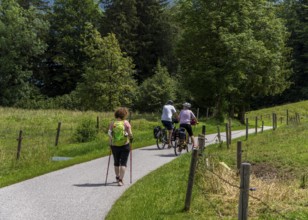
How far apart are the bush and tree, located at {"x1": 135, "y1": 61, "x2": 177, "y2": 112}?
968 inches

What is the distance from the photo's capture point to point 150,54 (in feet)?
220

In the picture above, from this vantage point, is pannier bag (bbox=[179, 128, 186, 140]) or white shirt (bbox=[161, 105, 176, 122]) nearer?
pannier bag (bbox=[179, 128, 186, 140])

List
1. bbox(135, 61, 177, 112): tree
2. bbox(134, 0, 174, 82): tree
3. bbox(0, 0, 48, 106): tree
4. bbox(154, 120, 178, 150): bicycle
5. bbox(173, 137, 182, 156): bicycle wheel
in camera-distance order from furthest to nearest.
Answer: bbox(134, 0, 174, 82): tree
bbox(0, 0, 48, 106): tree
bbox(135, 61, 177, 112): tree
bbox(154, 120, 178, 150): bicycle
bbox(173, 137, 182, 156): bicycle wheel

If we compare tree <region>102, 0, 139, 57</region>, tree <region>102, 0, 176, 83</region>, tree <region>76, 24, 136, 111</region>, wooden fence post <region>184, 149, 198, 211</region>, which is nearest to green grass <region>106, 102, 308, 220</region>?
wooden fence post <region>184, 149, 198, 211</region>

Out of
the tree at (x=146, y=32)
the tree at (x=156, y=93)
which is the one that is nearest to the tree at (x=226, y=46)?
the tree at (x=156, y=93)

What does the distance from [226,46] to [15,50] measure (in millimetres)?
34303

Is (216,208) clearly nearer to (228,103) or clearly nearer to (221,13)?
(221,13)

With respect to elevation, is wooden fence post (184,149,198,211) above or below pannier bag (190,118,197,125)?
below

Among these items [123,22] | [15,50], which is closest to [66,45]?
[15,50]

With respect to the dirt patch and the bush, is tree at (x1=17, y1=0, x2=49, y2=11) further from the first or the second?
the dirt patch

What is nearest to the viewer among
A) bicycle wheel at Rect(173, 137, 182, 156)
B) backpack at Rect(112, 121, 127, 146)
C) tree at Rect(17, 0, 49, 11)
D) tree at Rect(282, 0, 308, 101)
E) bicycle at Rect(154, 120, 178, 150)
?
backpack at Rect(112, 121, 127, 146)

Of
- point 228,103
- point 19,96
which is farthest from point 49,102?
point 228,103

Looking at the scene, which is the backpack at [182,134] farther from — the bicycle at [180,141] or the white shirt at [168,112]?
the white shirt at [168,112]

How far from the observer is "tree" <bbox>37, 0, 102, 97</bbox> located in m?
65.3
